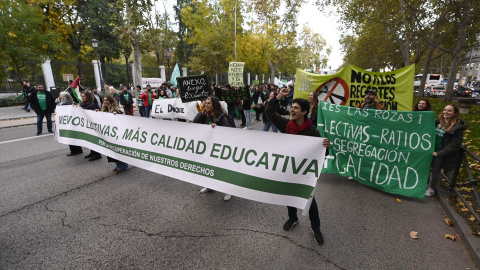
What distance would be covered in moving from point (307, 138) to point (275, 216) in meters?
1.47

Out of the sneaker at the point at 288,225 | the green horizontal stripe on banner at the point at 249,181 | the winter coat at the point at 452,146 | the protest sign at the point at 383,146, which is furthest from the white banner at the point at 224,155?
the winter coat at the point at 452,146

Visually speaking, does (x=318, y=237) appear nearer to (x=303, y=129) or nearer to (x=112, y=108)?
(x=303, y=129)

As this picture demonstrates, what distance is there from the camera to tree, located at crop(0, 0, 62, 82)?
52.6 feet

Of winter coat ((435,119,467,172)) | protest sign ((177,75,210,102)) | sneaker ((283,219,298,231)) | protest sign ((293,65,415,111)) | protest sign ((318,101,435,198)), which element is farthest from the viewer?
protest sign ((293,65,415,111))

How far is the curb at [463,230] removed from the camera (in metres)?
2.73

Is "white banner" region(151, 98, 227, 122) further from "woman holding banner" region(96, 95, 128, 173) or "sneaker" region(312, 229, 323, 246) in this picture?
"sneaker" region(312, 229, 323, 246)

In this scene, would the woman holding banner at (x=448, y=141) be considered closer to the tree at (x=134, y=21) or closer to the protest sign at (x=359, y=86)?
the protest sign at (x=359, y=86)

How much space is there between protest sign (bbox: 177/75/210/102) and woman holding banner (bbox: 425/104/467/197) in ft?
14.0

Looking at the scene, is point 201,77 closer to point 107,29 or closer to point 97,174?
point 97,174

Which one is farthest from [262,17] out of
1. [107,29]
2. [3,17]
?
[3,17]

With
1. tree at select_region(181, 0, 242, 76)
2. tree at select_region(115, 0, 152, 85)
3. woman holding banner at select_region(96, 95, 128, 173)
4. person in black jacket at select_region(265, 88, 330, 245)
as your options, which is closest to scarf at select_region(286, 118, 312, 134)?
person in black jacket at select_region(265, 88, 330, 245)

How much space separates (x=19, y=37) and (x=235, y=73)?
17.0 m

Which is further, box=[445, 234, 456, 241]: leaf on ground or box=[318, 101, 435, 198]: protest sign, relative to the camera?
box=[318, 101, 435, 198]: protest sign

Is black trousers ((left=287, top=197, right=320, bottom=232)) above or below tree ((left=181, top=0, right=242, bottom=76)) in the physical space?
below
